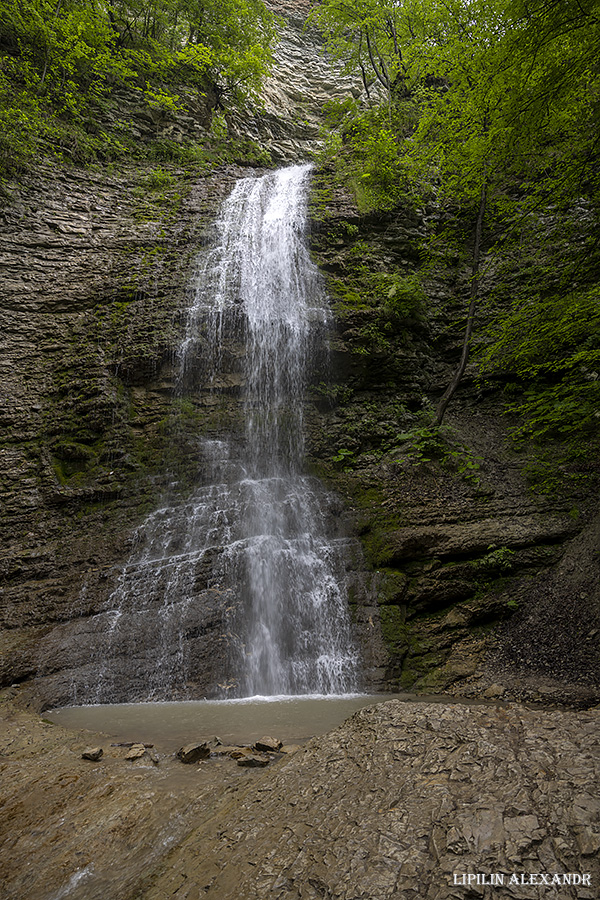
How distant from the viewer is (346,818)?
5.84 feet

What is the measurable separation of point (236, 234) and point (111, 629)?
9589mm

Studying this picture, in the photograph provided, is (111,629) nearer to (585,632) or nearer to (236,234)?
(585,632)

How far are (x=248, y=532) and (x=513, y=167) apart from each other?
7.16 m

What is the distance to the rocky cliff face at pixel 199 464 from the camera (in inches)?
210

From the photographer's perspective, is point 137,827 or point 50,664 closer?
point 137,827

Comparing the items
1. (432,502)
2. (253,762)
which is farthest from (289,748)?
(432,502)

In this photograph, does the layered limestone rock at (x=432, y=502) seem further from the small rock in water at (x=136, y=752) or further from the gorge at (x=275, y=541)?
the small rock in water at (x=136, y=752)

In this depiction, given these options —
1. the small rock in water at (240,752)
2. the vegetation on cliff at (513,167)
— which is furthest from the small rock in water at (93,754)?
the vegetation on cliff at (513,167)

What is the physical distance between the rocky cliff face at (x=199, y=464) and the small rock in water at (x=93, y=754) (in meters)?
2.07

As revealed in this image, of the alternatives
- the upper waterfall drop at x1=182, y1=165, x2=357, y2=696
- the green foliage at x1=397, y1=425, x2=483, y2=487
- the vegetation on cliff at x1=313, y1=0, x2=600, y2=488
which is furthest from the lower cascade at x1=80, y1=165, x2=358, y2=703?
the vegetation on cliff at x1=313, y1=0, x2=600, y2=488

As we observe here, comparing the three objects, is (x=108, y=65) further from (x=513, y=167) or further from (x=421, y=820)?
(x=421, y=820)

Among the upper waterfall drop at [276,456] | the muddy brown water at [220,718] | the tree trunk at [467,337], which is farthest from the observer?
the tree trunk at [467,337]

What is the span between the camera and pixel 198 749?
2934 millimetres

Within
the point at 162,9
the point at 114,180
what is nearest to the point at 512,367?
the point at 114,180
